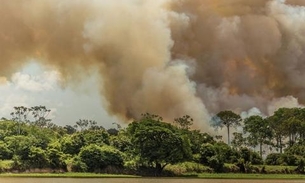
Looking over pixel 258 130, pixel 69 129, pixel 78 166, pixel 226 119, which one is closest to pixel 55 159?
pixel 78 166

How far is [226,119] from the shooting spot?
44812 millimetres

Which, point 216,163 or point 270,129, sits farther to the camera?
point 270,129

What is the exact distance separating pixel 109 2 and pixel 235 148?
1557 centimetres

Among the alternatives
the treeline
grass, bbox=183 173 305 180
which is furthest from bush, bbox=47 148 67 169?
the treeline

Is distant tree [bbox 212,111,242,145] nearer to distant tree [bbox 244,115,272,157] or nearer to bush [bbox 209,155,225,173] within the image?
distant tree [bbox 244,115,272,157]

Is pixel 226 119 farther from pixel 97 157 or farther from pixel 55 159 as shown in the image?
pixel 55 159

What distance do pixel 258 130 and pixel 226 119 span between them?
3.44 m

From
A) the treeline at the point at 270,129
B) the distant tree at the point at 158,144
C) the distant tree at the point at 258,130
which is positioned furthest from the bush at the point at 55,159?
the distant tree at the point at 258,130

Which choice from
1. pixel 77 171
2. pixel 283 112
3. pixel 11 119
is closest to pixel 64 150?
pixel 77 171

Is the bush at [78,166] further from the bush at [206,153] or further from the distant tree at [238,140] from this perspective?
the distant tree at [238,140]

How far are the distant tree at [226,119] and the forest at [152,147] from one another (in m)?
0.08

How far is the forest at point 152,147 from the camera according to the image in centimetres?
3450

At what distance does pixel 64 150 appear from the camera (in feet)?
121

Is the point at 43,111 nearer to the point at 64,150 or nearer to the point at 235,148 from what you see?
the point at 64,150
